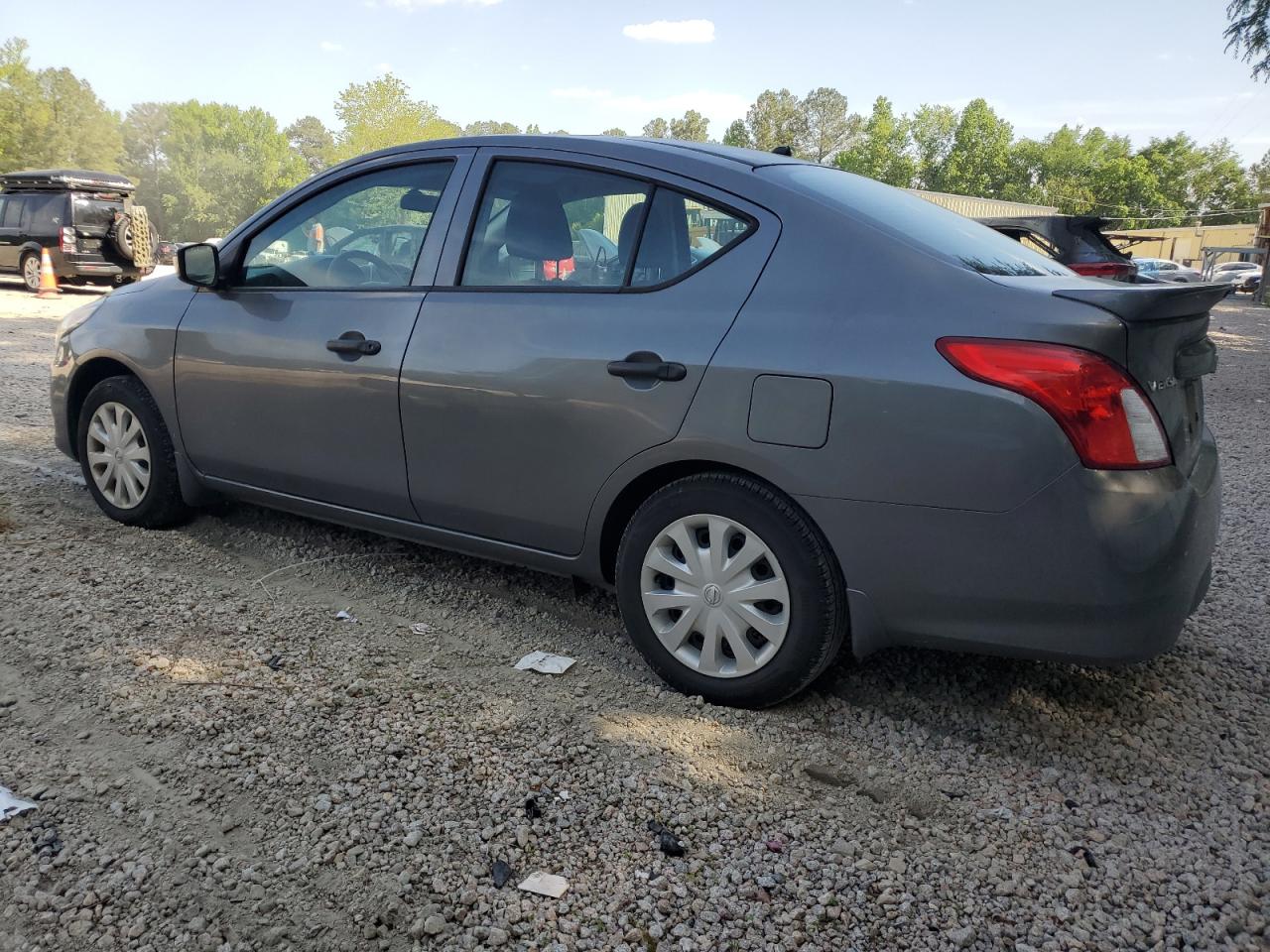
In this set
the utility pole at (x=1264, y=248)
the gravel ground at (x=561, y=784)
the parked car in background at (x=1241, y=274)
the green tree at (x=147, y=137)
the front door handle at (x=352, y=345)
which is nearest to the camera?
the gravel ground at (x=561, y=784)

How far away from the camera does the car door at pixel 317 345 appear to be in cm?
342

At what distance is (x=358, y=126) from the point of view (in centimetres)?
5312

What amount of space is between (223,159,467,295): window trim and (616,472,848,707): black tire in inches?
49.0

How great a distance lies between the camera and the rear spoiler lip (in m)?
2.31

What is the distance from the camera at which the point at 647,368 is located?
9.18 feet

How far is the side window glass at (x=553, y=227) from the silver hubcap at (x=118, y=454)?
1935 mm

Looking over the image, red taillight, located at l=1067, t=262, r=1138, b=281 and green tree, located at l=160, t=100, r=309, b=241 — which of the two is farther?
green tree, located at l=160, t=100, r=309, b=241

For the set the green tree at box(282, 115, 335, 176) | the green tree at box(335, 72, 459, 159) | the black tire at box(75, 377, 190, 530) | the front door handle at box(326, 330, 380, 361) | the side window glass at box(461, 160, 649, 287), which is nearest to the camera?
the side window glass at box(461, 160, 649, 287)

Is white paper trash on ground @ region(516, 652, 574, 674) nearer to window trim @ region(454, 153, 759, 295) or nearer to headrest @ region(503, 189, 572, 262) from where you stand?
window trim @ region(454, 153, 759, 295)

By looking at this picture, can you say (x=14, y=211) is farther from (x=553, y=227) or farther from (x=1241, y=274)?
(x=1241, y=274)

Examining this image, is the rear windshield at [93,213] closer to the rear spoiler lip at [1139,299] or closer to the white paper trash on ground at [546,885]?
the white paper trash on ground at [546,885]

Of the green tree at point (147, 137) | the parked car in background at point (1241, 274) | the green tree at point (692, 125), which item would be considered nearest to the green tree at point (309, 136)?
the green tree at point (147, 137)

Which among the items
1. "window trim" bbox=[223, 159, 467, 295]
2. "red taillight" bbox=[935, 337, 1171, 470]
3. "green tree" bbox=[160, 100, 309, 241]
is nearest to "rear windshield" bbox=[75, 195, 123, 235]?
"window trim" bbox=[223, 159, 467, 295]

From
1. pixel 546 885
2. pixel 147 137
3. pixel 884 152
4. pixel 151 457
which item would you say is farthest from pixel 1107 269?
pixel 147 137
